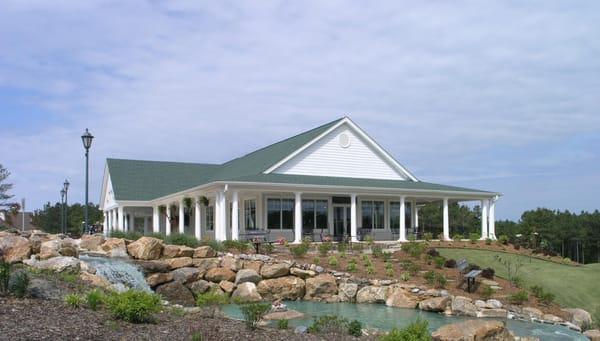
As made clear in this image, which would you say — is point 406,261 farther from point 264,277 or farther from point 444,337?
point 444,337

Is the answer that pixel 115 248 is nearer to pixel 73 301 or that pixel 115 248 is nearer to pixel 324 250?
pixel 324 250

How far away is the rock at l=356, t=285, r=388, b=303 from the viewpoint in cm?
1969

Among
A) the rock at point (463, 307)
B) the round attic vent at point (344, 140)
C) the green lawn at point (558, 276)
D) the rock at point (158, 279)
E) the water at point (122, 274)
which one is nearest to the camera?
the rock at point (463, 307)

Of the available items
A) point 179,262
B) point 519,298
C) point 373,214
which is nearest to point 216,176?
point 373,214

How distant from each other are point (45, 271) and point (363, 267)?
11.3m

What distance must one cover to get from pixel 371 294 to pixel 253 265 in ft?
14.3

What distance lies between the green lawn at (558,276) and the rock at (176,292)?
11373 mm

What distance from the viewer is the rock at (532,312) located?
1766cm

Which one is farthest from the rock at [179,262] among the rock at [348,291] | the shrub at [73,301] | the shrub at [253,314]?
the shrub at [253,314]

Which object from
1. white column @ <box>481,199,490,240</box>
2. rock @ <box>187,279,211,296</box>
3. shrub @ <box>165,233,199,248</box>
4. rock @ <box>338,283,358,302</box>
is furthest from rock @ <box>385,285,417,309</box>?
white column @ <box>481,199,490,240</box>

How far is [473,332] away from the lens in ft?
40.2

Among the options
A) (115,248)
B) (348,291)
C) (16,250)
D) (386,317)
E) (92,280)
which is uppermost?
(16,250)

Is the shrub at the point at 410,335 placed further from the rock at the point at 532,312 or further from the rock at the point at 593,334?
the rock at the point at 532,312

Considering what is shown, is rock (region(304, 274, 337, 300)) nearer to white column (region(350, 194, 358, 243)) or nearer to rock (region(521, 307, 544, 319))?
rock (region(521, 307, 544, 319))
